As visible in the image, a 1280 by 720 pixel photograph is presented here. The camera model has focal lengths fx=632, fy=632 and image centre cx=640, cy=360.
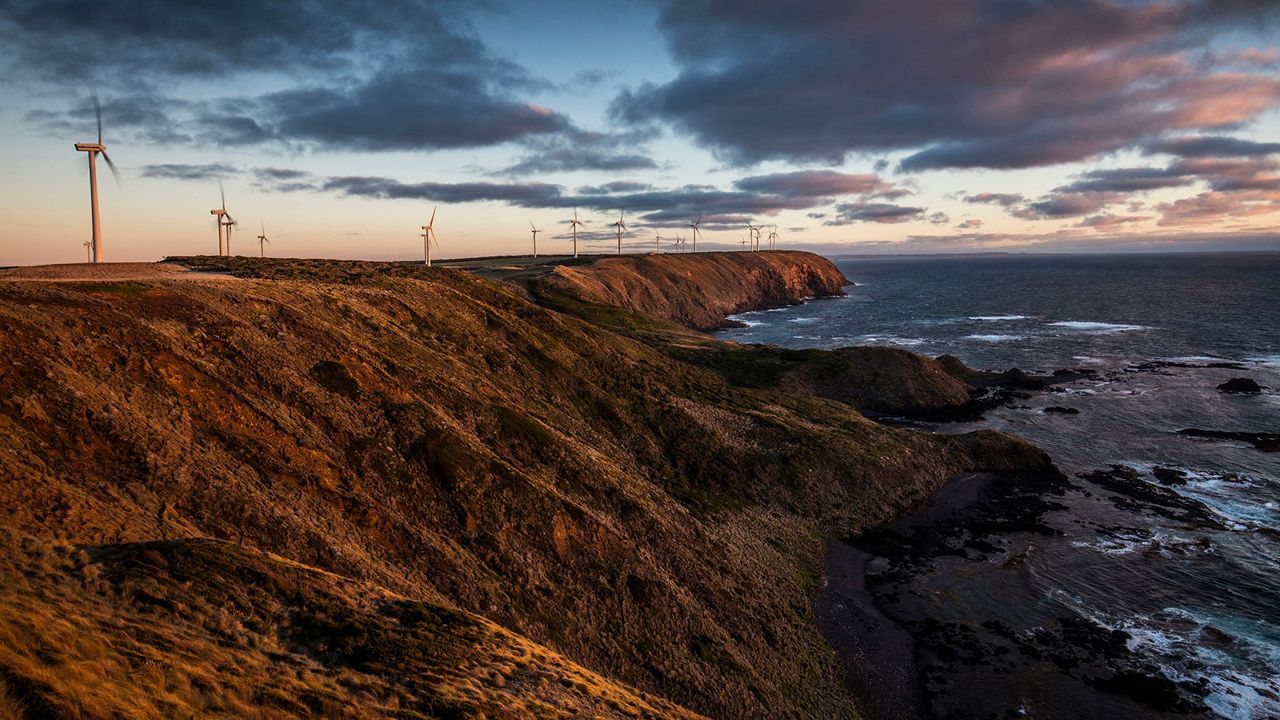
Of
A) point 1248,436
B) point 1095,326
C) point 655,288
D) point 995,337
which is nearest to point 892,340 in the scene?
point 995,337

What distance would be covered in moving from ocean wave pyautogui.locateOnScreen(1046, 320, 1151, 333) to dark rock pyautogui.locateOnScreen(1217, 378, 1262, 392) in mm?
57488

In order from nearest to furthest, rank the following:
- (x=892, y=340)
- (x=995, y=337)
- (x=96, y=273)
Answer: (x=96, y=273), (x=892, y=340), (x=995, y=337)

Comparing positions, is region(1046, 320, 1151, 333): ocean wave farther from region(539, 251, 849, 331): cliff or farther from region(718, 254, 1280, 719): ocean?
region(539, 251, 849, 331): cliff

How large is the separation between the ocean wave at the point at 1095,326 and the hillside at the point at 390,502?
12055 centimetres

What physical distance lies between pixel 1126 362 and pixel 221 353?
420 feet

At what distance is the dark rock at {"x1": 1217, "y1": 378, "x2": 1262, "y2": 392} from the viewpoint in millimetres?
86062

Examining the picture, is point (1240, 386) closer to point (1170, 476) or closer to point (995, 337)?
point (1170, 476)

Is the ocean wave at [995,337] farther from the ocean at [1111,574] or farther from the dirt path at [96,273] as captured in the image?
the dirt path at [96,273]

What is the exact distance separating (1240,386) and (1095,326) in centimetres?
6849

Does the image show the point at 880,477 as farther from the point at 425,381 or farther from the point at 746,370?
the point at 425,381

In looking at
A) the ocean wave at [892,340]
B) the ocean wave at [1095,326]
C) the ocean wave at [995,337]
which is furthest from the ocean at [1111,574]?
the ocean wave at [1095,326]

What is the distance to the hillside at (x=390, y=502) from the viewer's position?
1825 centimetres

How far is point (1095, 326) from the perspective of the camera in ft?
490

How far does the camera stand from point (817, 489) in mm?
50188
